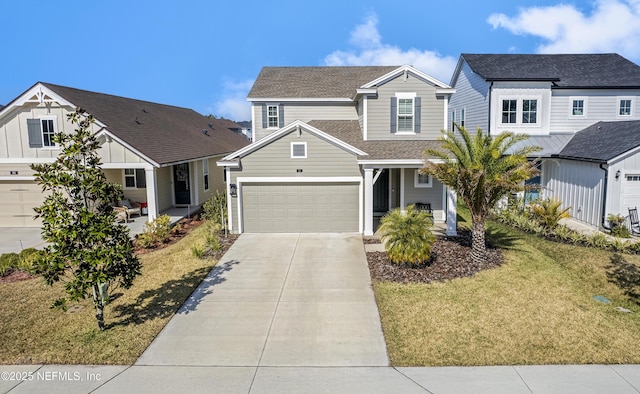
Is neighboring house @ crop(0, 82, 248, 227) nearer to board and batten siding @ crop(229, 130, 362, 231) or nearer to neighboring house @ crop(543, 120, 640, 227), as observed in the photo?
board and batten siding @ crop(229, 130, 362, 231)

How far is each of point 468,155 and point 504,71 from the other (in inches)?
463

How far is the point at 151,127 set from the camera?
21.6m

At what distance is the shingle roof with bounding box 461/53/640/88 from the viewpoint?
22.0 metres

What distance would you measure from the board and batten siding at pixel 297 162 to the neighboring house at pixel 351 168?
0.04 metres

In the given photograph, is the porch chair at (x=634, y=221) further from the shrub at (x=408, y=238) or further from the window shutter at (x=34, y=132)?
the window shutter at (x=34, y=132)

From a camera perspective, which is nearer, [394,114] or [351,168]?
[351,168]

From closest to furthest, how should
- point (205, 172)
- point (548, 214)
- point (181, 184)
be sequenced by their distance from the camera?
1. point (548, 214)
2. point (181, 184)
3. point (205, 172)

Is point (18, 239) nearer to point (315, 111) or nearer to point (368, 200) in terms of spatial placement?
point (368, 200)

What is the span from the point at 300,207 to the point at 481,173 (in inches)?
278

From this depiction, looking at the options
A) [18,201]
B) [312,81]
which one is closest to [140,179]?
[18,201]

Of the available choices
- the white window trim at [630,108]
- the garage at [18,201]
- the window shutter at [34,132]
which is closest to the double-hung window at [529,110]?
the white window trim at [630,108]

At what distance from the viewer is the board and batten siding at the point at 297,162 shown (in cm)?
1636

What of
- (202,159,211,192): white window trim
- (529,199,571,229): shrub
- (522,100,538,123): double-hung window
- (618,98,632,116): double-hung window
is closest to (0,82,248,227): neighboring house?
(202,159,211,192): white window trim

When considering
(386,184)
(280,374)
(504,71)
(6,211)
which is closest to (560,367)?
(280,374)
